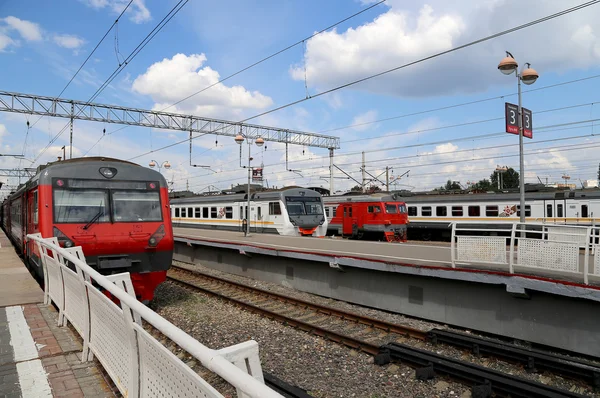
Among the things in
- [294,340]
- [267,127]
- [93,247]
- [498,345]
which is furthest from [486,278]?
[267,127]

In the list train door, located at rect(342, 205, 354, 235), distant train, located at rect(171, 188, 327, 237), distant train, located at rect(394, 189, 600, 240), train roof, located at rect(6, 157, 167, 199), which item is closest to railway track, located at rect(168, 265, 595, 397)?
train roof, located at rect(6, 157, 167, 199)

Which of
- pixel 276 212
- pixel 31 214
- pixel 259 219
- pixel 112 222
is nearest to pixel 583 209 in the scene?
pixel 276 212

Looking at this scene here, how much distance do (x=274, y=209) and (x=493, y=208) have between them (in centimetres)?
1223

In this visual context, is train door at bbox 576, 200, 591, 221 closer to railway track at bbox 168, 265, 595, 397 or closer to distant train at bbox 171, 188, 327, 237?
distant train at bbox 171, 188, 327, 237

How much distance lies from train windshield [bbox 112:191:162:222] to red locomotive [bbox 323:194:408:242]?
51.1 ft

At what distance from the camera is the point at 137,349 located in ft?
10.9

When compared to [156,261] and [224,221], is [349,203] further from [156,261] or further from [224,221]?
[156,261]

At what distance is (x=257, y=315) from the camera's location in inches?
373

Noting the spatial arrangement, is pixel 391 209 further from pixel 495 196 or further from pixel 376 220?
pixel 495 196

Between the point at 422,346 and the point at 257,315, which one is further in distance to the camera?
the point at 257,315

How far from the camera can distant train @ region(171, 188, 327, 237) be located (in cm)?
2169

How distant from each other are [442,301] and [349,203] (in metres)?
16.5

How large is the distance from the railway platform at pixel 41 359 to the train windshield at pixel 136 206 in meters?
2.26

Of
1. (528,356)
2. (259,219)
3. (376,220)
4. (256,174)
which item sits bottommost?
(528,356)
